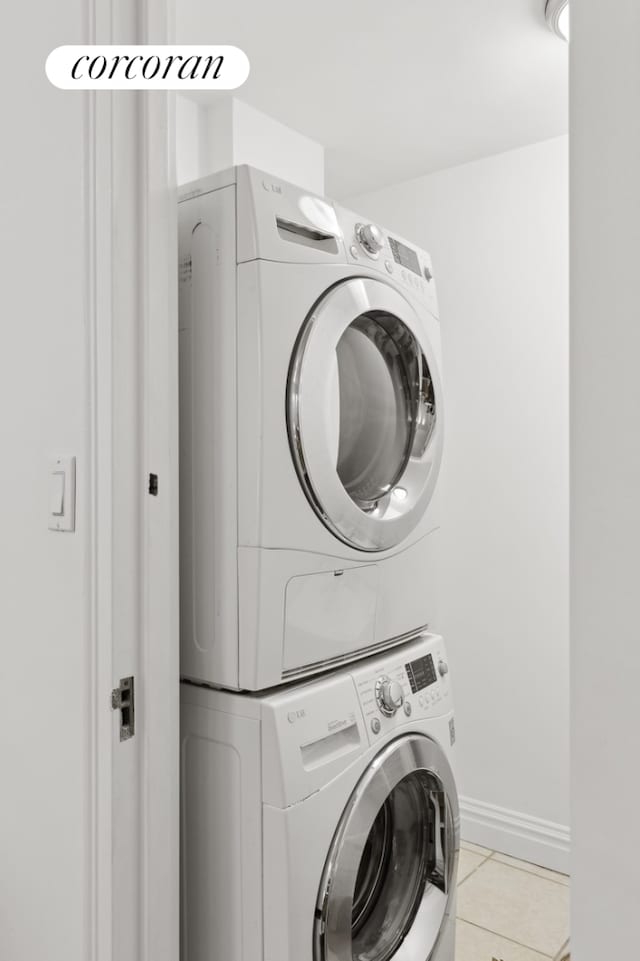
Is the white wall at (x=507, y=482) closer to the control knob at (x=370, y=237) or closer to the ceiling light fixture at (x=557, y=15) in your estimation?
the ceiling light fixture at (x=557, y=15)

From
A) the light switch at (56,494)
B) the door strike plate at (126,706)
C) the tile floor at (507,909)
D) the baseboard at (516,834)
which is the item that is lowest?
the tile floor at (507,909)

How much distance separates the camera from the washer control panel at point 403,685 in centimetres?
131

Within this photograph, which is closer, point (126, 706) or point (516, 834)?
point (126, 706)

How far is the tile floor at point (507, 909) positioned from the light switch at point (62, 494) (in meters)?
1.54

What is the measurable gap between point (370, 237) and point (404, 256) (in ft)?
0.54

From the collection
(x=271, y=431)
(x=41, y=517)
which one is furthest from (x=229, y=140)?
(x=41, y=517)

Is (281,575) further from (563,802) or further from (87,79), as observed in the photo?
(563,802)

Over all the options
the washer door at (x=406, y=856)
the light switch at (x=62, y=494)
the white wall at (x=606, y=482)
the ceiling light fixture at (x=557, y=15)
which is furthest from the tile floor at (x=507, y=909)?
the ceiling light fixture at (x=557, y=15)

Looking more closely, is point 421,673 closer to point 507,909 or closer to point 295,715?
point 295,715

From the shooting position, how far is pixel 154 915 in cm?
105

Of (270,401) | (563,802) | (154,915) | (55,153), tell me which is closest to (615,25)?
(270,401)

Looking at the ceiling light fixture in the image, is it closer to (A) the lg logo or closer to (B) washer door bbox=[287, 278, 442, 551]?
(B) washer door bbox=[287, 278, 442, 551]

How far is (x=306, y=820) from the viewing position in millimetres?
1111

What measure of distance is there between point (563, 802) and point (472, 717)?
1.29 feet
